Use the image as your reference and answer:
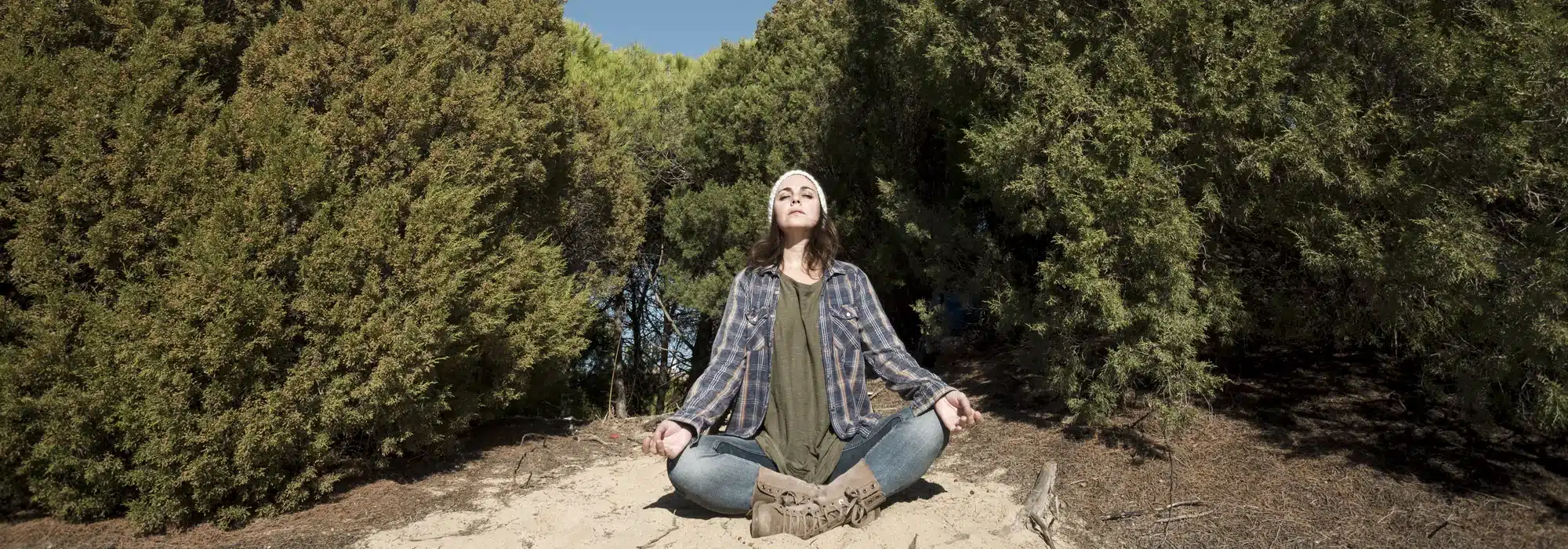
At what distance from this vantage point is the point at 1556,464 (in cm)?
379

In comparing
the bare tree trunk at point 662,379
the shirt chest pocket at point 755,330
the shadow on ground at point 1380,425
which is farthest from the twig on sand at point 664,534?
the bare tree trunk at point 662,379

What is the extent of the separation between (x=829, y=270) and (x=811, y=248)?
5.1 inches

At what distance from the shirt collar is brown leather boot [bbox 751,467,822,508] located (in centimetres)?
93

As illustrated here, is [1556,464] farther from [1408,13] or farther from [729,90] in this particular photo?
[729,90]

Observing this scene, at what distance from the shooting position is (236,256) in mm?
4133

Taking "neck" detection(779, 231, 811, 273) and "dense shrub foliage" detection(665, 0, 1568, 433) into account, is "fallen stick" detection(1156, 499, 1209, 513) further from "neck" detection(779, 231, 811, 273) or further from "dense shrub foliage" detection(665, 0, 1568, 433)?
"neck" detection(779, 231, 811, 273)

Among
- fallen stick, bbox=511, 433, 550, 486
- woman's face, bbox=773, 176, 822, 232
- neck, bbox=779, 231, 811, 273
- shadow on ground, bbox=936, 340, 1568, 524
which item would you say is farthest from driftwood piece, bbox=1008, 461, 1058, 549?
fallen stick, bbox=511, 433, 550, 486

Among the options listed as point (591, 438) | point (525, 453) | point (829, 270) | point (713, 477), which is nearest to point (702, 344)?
point (591, 438)

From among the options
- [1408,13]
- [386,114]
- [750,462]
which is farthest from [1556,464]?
[386,114]

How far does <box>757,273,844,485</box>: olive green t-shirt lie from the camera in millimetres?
3717

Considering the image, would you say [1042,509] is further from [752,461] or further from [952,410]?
[752,461]

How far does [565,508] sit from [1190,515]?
2983 mm

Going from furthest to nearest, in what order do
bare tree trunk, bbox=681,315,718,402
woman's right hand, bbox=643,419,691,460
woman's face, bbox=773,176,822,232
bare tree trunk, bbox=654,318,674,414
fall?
bare tree trunk, bbox=654,318,674,414, bare tree trunk, bbox=681,315,718,402, woman's face, bbox=773,176,822,232, woman's right hand, bbox=643,419,691,460

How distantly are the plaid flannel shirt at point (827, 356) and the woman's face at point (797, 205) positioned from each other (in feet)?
0.74
